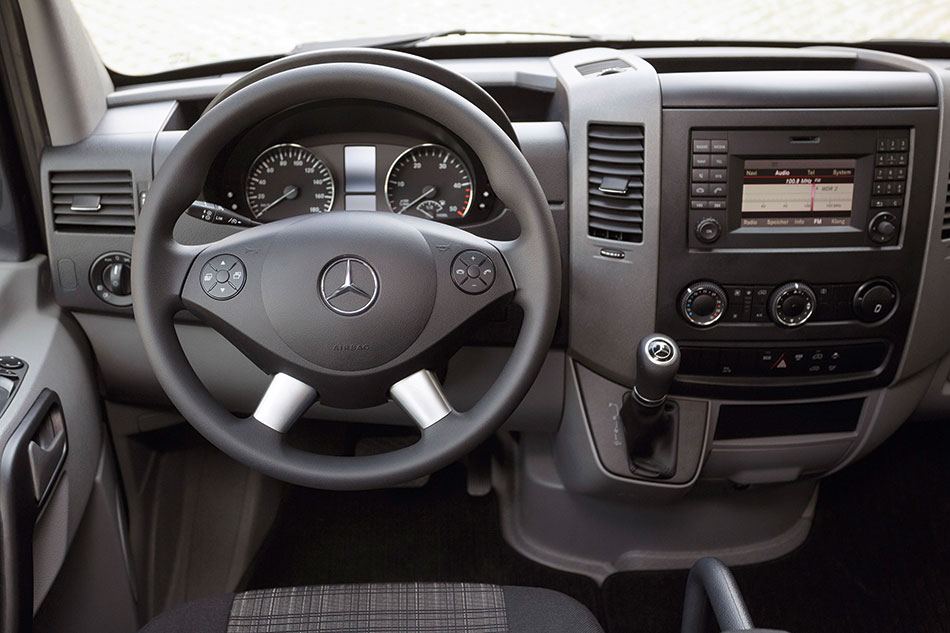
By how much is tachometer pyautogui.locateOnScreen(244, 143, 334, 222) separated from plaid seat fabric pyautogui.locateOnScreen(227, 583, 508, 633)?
0.54 metres

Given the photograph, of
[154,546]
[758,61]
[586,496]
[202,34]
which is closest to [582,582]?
[586,496]

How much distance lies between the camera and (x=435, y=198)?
119cm

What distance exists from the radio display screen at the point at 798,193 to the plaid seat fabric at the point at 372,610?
26.3 inches

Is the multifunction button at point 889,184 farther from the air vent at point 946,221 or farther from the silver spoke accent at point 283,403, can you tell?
the silver spoke accent at point 283,403

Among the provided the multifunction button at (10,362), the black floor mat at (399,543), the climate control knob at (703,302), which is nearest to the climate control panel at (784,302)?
the climate control knob at (703,302)

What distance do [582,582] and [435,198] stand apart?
93 centimetres

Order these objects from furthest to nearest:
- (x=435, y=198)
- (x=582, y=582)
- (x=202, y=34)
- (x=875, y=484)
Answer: (x=875, y=484)
(x=582, y=582)
(x=202, y=34)
(x=435, y=198)

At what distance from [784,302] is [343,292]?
2.21 feet

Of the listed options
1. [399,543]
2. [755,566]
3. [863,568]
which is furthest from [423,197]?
[863,568]

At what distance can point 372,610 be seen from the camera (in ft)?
3.39

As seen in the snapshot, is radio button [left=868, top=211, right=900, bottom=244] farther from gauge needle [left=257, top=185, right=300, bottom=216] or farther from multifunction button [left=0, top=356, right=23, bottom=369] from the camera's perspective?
multifunction button [left=0, top=356, right=23, bottom=369]

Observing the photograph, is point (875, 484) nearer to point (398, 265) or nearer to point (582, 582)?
point (582, 582)

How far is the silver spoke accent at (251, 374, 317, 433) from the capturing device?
98cm

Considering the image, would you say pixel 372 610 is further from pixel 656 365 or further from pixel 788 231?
pixel 788 231
